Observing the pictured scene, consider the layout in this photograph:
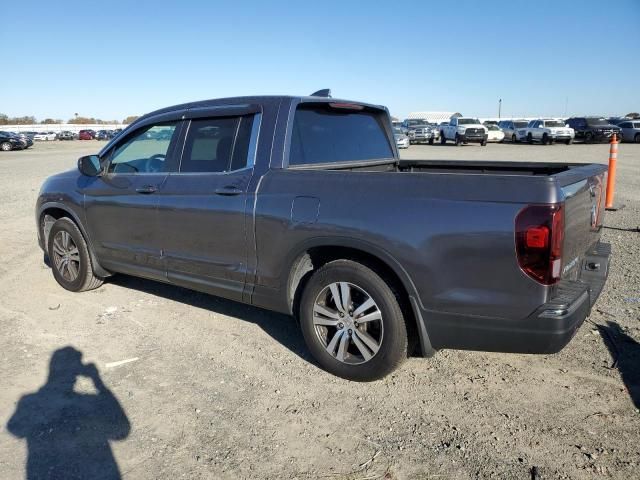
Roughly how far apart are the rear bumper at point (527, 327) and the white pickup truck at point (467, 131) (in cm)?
3352

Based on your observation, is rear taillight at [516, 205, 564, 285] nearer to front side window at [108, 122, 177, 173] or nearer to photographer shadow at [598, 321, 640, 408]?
photographer shadow at [598, 321, 640, 408]

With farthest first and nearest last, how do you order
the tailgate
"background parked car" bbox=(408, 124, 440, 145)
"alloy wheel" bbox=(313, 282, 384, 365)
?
"background parked car" bbox=(408, 124, 440, 145), "alloy wheel" bbox=(313, 282, 384, 365), the tailgate

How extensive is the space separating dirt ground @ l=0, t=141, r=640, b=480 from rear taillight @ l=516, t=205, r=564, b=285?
0.93 meters

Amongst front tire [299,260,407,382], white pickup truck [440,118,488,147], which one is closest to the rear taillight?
front tire [299,260,407,382]

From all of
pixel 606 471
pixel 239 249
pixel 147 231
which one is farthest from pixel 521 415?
pixel 147 231

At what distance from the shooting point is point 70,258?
545 cm

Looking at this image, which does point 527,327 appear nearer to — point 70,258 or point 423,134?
point 70,258

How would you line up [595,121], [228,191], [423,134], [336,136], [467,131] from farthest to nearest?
1. [423,134]
2. [595,121]
3. [467,131]
4. [336,136]
5. [228,191]

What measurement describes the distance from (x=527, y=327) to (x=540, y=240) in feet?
1.62

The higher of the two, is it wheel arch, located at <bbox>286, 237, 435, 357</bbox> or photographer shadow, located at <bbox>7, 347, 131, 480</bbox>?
wheel arch, located at <bbox>286, 237, 435, 357</bbox>

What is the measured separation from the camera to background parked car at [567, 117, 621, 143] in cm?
3609

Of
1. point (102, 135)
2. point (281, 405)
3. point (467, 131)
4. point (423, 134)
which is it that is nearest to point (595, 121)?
point (467, 131)

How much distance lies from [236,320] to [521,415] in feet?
8.36

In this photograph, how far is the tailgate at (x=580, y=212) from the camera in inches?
114
